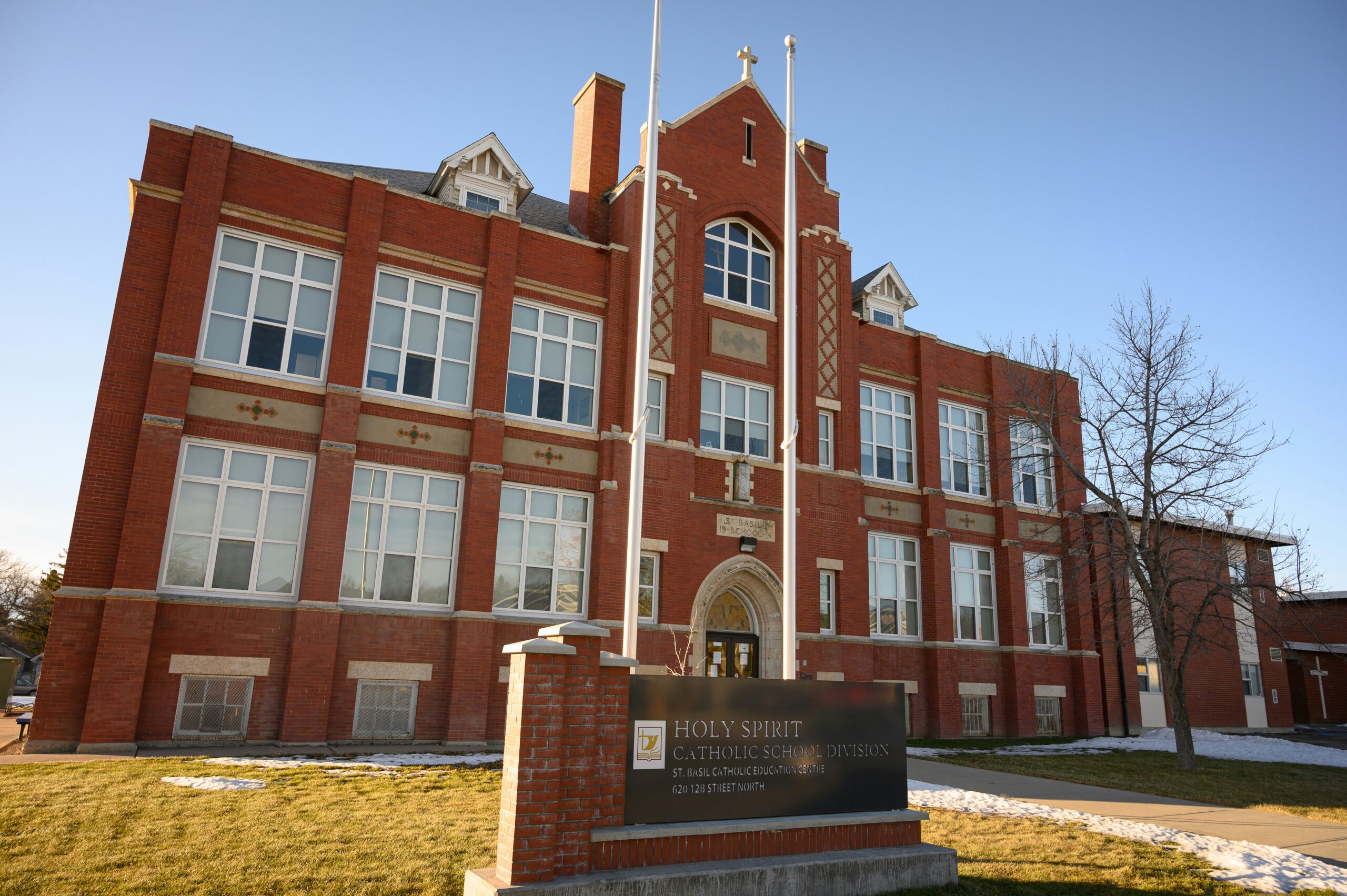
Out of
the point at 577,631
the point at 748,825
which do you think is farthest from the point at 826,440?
the point at 577,631

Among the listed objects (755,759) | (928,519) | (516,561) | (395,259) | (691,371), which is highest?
(395,259)

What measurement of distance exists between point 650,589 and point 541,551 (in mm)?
2611

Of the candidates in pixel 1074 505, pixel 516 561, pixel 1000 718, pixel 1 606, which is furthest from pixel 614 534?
pixel 1 606

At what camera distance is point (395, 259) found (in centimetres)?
1817

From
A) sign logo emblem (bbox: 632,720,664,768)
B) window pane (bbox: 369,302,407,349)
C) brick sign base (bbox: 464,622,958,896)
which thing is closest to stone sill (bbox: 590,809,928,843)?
brick sign base (bbox: 464,622,958,896)

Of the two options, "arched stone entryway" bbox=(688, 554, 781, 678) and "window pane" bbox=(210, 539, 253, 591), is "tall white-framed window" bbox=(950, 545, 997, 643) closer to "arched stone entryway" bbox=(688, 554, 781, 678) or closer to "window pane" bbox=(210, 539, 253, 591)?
"arched stone entryway" bbox=(688, 554, 781, 678)

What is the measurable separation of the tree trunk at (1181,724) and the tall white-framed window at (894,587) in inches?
259

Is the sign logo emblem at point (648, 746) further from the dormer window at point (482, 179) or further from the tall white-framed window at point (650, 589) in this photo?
the dormer window at point (482, 179)

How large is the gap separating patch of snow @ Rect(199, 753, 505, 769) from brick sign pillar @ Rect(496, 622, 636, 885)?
6.29 metres

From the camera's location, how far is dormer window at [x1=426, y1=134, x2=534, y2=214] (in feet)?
65.1

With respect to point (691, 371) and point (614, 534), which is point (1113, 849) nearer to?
point (614, 534)

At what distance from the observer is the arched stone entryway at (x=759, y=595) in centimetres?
1980

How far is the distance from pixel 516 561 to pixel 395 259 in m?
7.05

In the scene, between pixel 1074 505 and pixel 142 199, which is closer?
pixel 142 199
